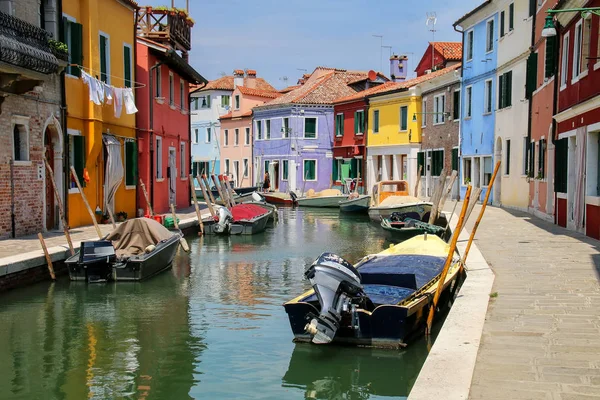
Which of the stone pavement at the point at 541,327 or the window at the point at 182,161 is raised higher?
the window at the point at 182,161

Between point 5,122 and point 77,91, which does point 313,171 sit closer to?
point 77,91

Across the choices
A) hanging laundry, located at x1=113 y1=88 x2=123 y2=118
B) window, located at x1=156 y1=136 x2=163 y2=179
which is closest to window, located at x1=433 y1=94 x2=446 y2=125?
window, located at x1=156 y1=136 x2=163 y2=179

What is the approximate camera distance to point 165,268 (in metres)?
14.8

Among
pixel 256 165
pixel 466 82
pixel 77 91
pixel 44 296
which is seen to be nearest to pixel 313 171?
pixel 256 165

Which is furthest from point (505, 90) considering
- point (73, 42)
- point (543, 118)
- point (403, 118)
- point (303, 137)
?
point (303, 137)

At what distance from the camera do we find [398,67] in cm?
4681

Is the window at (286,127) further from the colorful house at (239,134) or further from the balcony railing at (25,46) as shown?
the balcony railing at (25,46)

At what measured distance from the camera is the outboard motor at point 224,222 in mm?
21678

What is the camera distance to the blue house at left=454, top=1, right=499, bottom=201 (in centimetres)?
2861

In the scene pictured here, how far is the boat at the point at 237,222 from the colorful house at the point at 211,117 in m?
29.6

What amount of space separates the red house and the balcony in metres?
10.8

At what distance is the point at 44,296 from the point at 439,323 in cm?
646

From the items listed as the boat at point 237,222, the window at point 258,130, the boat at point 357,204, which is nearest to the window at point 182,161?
the boat at point 237,222

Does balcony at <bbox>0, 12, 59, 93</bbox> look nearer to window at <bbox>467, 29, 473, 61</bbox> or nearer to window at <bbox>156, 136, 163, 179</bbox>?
window at <bbox>156, 136, 163, 179</bbox>
